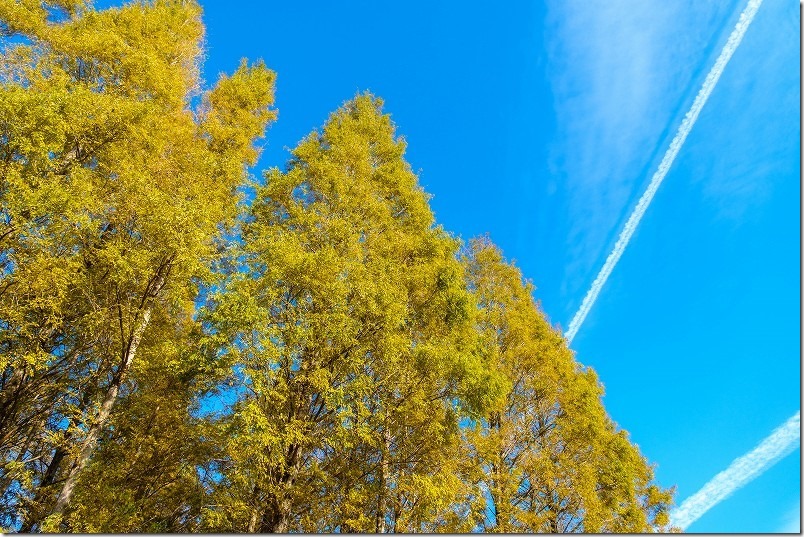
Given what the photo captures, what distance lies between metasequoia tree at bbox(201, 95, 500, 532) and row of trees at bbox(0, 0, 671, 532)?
40 millimetres

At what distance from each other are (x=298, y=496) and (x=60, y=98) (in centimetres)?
710

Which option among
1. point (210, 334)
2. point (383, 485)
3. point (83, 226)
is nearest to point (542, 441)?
point (383, 485)

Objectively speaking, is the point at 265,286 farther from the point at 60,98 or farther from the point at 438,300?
the point at 60,98

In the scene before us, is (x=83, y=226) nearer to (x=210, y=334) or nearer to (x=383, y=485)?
(x=210, y=334)

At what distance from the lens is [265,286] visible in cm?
734

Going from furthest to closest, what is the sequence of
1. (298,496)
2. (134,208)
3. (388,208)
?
(388,208), (134,208), (298,496)

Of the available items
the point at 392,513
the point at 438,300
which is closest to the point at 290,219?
the point at 438,300

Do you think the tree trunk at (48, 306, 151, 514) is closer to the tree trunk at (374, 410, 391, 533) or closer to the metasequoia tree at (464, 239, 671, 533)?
the tree trunk at (374, 410, 391, 533)

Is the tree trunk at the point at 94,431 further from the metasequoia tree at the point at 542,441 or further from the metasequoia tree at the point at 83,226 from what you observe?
the metasequoia tree at the point at 542,441

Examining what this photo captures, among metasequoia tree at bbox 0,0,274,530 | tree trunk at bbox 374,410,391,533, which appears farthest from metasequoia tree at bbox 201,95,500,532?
metasequoia tree at bbox 0,0,274,530

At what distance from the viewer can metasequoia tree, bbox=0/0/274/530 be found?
617cm

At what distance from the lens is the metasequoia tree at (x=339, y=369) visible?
645 centimetres

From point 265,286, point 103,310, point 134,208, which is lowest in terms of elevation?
point 103,310

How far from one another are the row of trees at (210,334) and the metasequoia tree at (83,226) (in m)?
0.05
